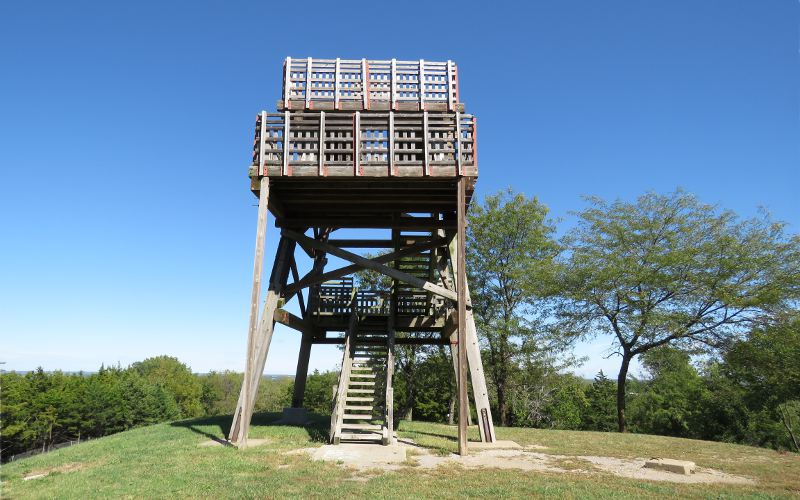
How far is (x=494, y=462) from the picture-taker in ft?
29.7

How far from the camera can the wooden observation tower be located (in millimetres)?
11047

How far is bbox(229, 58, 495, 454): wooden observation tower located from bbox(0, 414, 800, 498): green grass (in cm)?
166

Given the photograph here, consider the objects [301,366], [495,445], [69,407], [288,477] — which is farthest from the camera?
[69,407]

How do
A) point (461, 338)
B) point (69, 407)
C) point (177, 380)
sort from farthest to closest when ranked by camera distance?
point (177, 380) → point (69, 407) → point (461, 338)

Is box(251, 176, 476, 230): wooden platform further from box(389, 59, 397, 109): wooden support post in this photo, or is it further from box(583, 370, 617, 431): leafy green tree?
box(583, 370, 617, 431): leafy green tree

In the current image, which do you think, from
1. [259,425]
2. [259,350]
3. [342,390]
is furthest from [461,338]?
[259,425]

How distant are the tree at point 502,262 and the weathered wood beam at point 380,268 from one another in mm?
14124

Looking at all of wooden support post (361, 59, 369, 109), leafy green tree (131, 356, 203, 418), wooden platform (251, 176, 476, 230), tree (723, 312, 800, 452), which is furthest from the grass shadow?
leafy green tree (131, 356, 203, 418)

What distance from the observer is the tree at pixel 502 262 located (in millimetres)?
25516

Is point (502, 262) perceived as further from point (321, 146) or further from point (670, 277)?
point (321, 146)

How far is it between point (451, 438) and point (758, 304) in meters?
14.8

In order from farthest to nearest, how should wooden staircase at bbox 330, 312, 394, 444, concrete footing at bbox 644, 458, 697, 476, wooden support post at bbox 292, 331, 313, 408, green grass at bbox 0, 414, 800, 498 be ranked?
wooden support post at bbox 292, 331, 313, 408 < wooden staircase at bbox 330, 312, 394, 444 < concrete footing at bbox 644, 458, 697, 476 < green grass at bbox 0, 414, 800, 498

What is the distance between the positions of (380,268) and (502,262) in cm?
1574

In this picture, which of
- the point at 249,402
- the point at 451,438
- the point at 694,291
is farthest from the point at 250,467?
the point at 694,291
